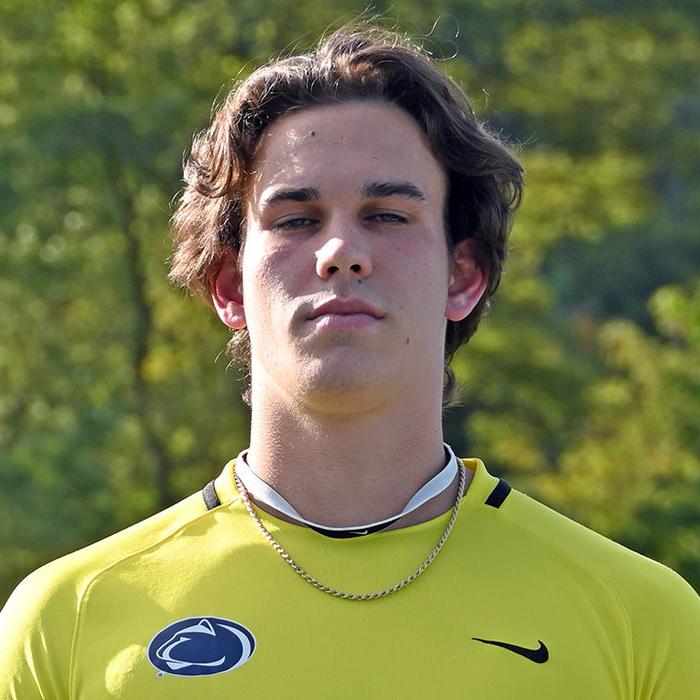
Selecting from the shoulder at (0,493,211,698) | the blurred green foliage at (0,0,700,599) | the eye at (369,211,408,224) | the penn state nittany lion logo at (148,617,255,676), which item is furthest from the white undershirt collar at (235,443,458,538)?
the blurred green foliage at (0,0,700,599)

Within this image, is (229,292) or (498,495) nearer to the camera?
(498,495)

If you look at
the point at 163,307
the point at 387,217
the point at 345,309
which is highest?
the point at 387,217

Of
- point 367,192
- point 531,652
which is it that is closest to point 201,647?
point 531,652

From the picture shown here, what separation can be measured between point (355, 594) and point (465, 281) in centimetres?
83

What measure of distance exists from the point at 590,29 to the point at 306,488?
56.7ft

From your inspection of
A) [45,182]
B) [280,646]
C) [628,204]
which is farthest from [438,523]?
[628,204]

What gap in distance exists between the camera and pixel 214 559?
10.4 feet

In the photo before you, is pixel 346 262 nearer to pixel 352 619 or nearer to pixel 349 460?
pixel 349 460

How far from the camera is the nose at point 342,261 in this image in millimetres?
3125

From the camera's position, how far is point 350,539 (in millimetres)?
3191

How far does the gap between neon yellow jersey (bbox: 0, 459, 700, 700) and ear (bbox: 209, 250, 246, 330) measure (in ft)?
1.60

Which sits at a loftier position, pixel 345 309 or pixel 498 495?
pixel 345 309

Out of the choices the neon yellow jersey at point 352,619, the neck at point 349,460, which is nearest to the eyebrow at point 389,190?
the neck at point 349,460

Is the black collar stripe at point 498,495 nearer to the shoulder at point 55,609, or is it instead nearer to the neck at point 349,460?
the neck at point 349,460
